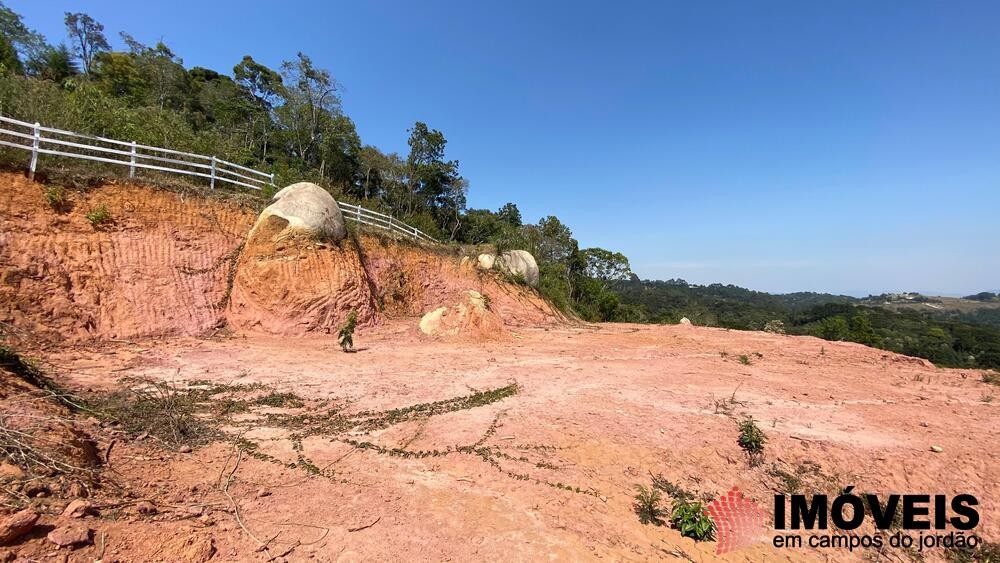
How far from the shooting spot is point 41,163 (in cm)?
1052

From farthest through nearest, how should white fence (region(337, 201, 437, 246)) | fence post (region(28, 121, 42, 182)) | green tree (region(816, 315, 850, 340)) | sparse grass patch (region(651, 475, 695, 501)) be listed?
green tree (region(816, 315, 850, 340))
white fence (region(337, 201, 437, 246))
fence post (region(28, 121, 42, 182))
sparse grass patch (region(651, 475, 695, 501))

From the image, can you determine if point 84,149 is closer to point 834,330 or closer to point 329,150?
point 329,150

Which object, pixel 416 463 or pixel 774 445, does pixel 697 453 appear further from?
pixel 416 463

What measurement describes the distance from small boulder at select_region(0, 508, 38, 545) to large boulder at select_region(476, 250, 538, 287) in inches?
749

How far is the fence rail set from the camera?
32.8ft

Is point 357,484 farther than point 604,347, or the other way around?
point 604,347

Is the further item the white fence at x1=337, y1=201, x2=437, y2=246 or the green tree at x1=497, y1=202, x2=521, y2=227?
the green tree at x1=497, y1=202, x2=521, y2=227

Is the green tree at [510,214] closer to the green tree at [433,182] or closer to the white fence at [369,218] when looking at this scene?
the green tree at [433,182]

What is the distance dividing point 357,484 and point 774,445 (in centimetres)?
578

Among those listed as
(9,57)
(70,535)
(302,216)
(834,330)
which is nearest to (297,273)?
(302,216)

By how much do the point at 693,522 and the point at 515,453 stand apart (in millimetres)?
2170

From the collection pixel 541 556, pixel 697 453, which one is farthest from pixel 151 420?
pixel 697 453

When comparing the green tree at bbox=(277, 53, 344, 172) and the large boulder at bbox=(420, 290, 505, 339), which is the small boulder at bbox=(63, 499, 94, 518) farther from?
the green tree at bbox=(277, 53, 344, 172)

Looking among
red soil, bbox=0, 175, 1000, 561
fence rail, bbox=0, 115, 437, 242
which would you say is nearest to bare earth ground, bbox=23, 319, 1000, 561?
red soil, bbox=0, 175, 1000, 561
